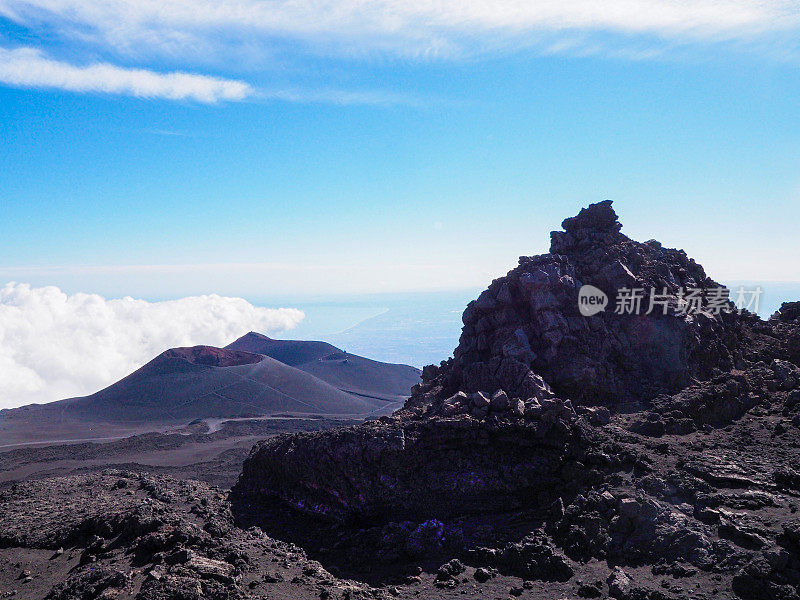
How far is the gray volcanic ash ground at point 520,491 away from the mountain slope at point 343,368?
140 feet

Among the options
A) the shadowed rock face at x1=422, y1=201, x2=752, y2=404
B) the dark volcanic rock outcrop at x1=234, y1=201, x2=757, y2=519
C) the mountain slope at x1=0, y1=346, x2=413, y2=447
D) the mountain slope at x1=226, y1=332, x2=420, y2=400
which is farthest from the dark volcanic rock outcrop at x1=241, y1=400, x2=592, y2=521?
the mountain slope at x1=226, y1=332, x2=420, y2=400

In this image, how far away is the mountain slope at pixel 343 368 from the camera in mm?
63000

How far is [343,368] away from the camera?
68750mm

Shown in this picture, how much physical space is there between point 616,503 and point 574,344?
6.74 m

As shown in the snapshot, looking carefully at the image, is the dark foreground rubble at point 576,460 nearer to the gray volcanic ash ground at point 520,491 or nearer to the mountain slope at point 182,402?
the gray volcanic ash ground at point 520,491

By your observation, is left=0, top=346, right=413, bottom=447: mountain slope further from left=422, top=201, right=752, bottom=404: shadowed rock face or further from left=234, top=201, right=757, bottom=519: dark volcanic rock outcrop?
left=234, top=201, right=757, bottom=519: dark volcanic rock outcrop

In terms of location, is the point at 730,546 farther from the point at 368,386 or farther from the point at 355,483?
the point at 368,386

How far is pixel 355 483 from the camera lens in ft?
43.5

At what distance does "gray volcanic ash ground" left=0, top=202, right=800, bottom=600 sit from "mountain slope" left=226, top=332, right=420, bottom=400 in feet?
140

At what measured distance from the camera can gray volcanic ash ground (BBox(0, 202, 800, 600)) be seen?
973 centimetres

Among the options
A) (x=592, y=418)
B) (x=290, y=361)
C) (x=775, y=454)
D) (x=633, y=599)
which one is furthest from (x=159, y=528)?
(x=290, y=361)

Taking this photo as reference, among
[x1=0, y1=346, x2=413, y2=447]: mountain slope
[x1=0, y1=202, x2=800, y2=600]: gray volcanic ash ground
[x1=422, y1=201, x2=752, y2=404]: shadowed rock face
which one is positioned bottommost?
[x1=0, y1=346, x2=413, y2=447]: mountain slope

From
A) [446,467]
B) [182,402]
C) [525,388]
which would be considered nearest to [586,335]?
[525,388]

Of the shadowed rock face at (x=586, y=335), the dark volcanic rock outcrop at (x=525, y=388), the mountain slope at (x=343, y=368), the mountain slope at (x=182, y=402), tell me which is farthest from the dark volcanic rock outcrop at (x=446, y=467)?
the mountain slope at (x=343, y=368)
